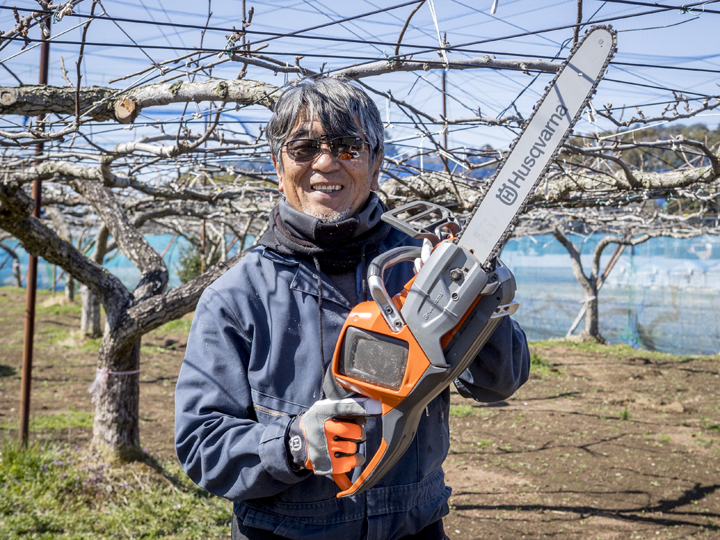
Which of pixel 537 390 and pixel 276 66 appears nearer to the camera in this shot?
pixel 276 66

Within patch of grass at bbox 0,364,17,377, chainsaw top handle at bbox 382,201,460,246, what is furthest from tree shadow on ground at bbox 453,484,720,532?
patch of grass at bbox 0,364,17,377

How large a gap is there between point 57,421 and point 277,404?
236 inches

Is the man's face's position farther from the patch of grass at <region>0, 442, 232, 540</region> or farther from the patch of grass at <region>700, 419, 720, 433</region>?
the patch of grass at <region>700, 419, 720, 433</region>

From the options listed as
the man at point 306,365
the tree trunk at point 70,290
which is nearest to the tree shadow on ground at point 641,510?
the man at point 306,365

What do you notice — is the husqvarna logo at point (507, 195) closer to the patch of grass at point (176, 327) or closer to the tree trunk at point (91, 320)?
the tree trunk at point (91, 320)

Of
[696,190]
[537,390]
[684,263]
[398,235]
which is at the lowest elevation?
[537,390]

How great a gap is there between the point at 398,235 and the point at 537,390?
7.63 metres

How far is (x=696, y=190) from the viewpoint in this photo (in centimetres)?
539

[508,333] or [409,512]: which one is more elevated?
[508,333]

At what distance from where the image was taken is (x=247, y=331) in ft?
5.14

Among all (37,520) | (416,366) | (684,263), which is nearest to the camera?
(416,366)

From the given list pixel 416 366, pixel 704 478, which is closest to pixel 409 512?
pixel 416 366

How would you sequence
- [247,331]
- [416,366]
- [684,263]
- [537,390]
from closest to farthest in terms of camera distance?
1. [416,366]
2. [247,331]
3. [537,390]
4. [684,263]

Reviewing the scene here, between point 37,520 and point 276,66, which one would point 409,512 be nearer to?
point 276,66
